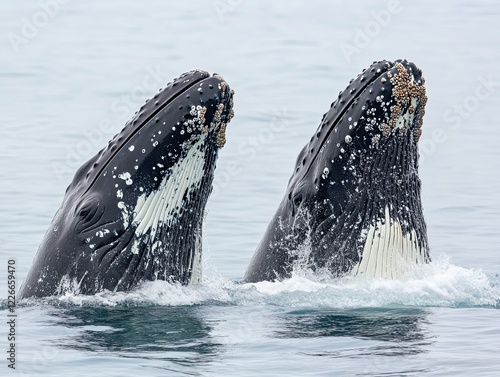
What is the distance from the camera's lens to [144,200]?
17109mm

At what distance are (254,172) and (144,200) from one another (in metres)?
15.0

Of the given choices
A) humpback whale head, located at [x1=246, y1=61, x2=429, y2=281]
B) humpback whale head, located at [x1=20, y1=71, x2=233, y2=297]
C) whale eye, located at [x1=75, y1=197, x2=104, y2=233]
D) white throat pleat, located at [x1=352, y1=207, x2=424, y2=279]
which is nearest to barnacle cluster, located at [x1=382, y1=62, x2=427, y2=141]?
humpback whale head, located at [x1=246, y1=61, x2=429, y2=281]

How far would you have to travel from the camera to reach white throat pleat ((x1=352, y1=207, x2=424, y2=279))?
18.0 m

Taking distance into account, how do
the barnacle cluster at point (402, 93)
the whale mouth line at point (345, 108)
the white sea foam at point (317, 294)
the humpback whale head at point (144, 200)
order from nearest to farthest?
the humpback whale head at point (144, 200)
the white sea foam at point (317, 294)
the barnacle cluster at point (402, 93)
the whale mouth line at point (345, 108)

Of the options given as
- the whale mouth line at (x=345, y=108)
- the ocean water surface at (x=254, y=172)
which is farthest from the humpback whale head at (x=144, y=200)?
the whale mouth line at (x=345, y=108)

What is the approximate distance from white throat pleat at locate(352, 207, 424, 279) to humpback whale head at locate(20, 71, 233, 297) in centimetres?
205

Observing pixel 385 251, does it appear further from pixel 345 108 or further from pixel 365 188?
pixel 345 108

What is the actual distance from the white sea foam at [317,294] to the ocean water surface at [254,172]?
0.02m

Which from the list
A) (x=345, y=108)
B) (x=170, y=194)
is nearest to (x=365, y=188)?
(x=345, y=108)

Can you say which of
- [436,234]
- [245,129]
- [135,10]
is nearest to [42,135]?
[245,129]

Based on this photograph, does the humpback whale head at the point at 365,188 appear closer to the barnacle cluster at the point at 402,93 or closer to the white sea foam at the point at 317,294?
the barnacle cluster at the point at 402,93

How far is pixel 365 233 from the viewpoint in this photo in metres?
18.0

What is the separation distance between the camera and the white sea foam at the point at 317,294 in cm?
1733

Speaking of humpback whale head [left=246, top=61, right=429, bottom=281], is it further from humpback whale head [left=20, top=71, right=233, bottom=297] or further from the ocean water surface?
humpback whale head [left=20, top=71, right=233, bottom=297]
